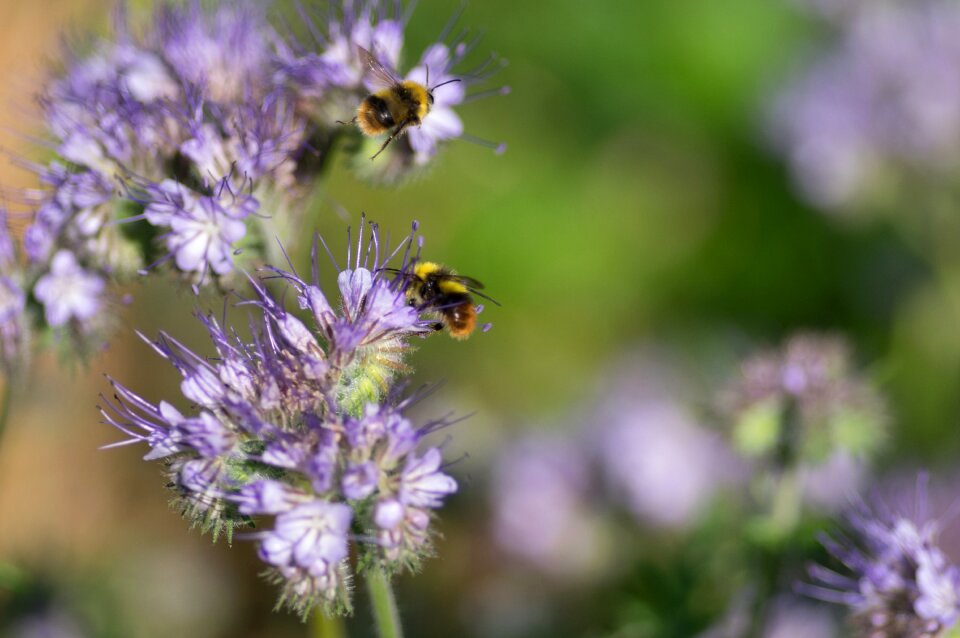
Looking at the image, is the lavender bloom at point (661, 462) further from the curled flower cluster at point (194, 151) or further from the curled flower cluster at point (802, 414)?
the curled flower cluster at point (194, 151)

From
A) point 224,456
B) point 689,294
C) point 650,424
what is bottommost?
point 224,456

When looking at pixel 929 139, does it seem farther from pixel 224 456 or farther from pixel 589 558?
pixel 224 456

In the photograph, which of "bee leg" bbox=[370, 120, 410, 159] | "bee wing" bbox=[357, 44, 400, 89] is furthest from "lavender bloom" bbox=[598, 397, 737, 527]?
"bee wing" bbox=[357, 44, 400, 89]

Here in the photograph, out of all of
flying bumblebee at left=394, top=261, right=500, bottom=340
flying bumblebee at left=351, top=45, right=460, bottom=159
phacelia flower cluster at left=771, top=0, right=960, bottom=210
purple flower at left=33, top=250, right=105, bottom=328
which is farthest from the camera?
phacelia flower cluster at left=771, top=0, right=960, bottom=210

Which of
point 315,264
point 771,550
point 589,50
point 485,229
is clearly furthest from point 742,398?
point 589,50

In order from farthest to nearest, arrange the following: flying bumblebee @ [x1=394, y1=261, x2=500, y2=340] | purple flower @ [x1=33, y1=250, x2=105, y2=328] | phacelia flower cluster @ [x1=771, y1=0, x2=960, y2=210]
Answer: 1. phacelia flower cluster @ [x1=771, y1=0, x2=960, y2=210]
2. purple flower @ [x1=33, y1=250, x2=105, y2=328]
3. flying bumblebee @ [x1=394, y1=261, x2=500, y2=340]

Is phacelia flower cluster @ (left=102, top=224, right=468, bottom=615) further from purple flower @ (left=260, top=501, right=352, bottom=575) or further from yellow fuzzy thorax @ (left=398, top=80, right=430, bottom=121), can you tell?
yellow fuzzy thorax @ (left=398, top=80, right=430, bottom=121)

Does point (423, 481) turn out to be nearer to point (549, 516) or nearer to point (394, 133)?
point (394, 133)

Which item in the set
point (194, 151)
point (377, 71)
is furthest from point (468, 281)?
point (194, 151)
